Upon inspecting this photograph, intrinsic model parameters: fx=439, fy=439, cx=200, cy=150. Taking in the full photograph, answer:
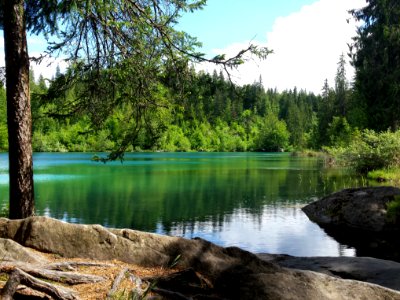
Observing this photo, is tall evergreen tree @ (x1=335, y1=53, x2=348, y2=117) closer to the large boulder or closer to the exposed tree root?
the large boulder

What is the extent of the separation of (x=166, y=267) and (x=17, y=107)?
14.0 feet

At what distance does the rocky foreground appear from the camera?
5.38 meters

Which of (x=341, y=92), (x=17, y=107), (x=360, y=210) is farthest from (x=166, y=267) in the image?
(x=341, y=92)

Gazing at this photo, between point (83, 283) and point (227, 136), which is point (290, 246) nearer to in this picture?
point (83, 283)

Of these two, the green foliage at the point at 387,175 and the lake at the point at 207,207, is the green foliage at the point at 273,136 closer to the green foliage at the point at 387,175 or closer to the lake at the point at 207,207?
the lake at the point at 207,207

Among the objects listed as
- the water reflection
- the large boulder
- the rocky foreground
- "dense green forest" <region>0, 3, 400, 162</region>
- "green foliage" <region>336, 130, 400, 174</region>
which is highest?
"dense green forest" <region>0, 3, 400, 162</region>

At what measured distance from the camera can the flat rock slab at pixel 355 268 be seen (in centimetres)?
850

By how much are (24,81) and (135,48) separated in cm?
251

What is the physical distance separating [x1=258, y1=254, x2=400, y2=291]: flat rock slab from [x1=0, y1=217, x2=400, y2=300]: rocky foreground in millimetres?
240

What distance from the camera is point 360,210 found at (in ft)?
59.7

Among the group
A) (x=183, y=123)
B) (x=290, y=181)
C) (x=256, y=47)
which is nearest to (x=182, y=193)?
(x=290, y=181)

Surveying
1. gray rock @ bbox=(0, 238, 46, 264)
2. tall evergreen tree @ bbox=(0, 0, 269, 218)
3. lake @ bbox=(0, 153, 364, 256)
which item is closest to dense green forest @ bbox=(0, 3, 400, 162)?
tall evergreen tree @ bbox=(0, 0, 269, 218)

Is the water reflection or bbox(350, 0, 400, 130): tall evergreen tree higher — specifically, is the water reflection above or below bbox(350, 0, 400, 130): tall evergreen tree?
below

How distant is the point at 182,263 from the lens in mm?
6754
